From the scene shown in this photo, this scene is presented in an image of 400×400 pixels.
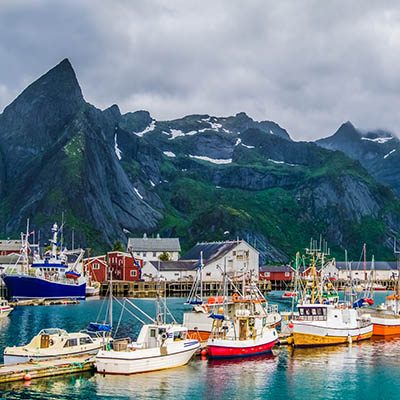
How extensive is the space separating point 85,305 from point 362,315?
170 feet

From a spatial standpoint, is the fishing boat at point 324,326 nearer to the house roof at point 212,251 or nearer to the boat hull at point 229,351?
the boat hull at point 229,351

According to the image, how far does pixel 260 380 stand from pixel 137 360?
351 inches

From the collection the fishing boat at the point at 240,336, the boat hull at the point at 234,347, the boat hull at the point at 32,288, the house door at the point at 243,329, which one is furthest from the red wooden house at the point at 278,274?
the house door at the point at 243,329

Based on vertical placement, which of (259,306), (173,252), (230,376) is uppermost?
(173,252)

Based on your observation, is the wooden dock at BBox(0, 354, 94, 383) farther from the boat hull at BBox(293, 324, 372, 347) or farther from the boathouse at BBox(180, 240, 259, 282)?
the boathouse at BBox(180, 240, 259, 282)

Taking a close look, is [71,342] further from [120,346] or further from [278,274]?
[278,274]

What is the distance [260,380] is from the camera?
43.5m

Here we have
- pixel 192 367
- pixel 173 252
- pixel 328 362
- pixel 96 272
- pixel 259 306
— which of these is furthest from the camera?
pixel 173 252

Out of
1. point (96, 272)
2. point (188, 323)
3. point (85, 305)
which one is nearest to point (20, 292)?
point (85, 305)

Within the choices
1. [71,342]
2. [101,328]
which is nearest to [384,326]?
[101,328]

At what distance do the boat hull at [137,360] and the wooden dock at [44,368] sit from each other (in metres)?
1.81

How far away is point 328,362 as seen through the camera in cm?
5078

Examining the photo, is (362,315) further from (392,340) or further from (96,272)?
(96,272)

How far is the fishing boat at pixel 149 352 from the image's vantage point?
4262 cm
